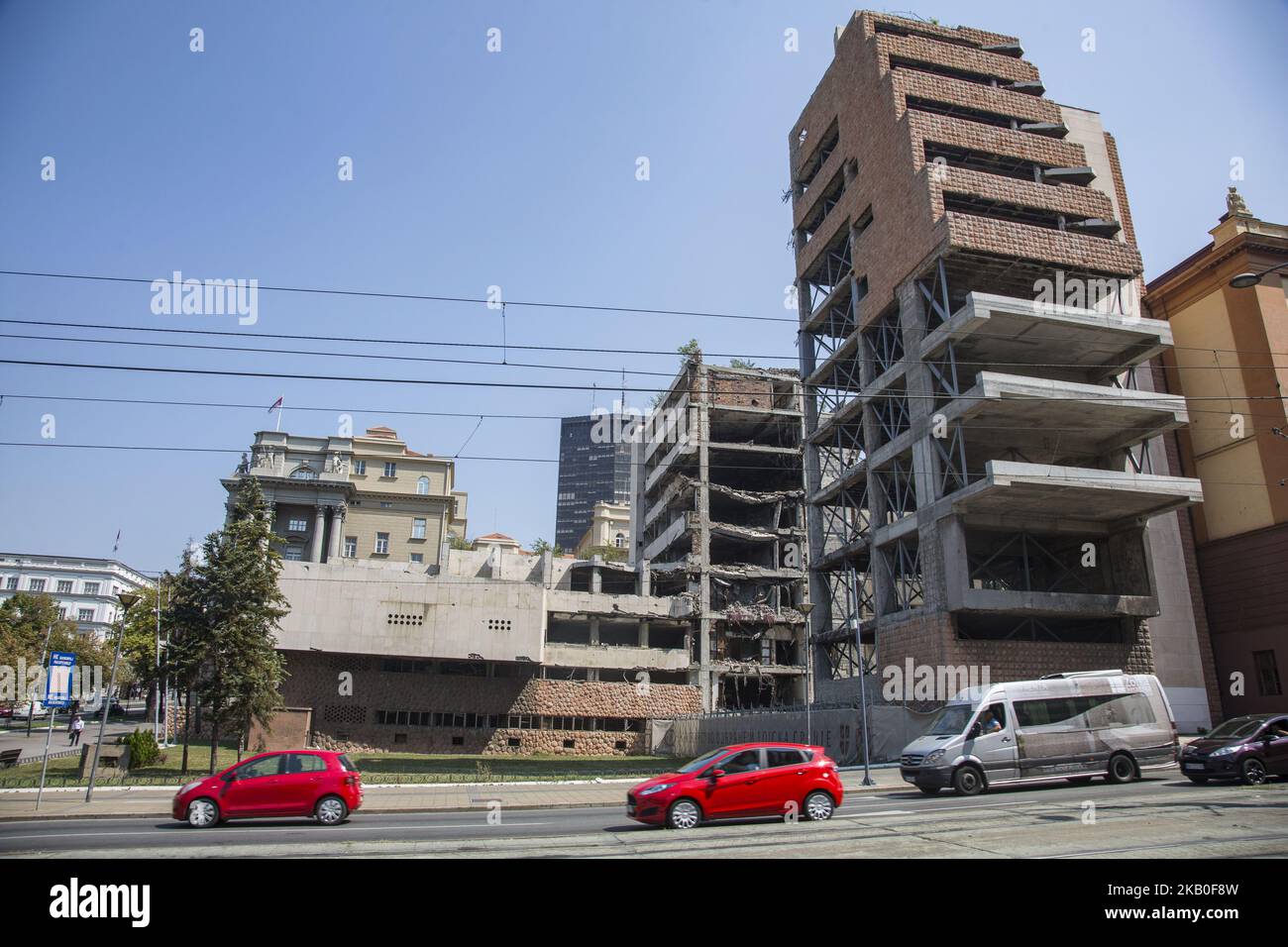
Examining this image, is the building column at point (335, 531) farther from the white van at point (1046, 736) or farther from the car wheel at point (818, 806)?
the car wheel at point (818, 806)

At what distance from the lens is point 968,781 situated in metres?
18.3

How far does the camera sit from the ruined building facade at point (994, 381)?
118ft

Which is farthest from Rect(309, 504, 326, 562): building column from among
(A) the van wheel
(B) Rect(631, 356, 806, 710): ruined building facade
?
(A) the van wheel

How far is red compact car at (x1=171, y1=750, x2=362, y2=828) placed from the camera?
1606 cm

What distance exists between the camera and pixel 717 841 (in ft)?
40.1

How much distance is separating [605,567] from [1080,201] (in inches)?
1538

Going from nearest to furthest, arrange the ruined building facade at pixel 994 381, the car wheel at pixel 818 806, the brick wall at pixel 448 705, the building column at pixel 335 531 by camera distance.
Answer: the car wheel at pixel 818 806
the ruined building facade at pixel 994 381
the brick wall at pixel 448 705
the building column at pixel 335 531

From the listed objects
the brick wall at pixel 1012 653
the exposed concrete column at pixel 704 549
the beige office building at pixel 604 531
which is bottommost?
the brick wall at pixel 1012 653

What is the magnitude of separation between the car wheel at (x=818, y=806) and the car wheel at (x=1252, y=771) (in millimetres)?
9471

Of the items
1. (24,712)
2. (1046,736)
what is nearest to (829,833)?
(1046,736)

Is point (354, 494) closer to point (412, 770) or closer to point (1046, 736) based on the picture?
point (412, 770)

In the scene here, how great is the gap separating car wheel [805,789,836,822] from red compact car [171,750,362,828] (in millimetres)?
9163

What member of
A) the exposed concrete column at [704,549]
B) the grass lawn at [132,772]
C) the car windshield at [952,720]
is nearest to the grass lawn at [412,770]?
the grass lawn at [132,772]
